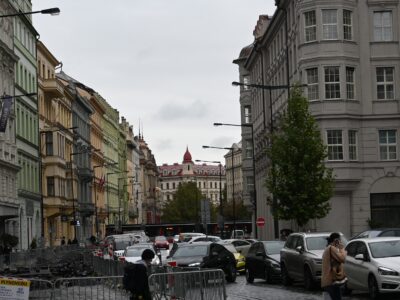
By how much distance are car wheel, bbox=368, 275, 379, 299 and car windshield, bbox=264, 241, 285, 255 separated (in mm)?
10431

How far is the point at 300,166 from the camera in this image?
164ft

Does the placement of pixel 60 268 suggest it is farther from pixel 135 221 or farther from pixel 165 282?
pixel 135 221

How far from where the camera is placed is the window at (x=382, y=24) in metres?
58.2

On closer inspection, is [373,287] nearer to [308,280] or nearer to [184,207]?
[308,280]

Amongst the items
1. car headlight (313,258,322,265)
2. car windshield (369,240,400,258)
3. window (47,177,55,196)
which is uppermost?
window (47,177,55,196)

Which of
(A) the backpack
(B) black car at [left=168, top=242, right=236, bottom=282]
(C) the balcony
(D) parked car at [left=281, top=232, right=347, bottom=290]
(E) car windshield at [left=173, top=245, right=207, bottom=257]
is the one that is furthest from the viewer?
(C) the balcony

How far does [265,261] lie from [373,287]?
1049cm

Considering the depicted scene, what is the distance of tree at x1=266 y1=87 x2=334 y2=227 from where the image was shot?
49812mm

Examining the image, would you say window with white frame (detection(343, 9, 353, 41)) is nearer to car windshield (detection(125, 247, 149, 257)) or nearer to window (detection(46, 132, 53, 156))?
car windshield (detection(125, 247, 149, 257))

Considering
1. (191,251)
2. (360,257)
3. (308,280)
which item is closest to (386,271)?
(360,257)

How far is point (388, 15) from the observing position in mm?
58219

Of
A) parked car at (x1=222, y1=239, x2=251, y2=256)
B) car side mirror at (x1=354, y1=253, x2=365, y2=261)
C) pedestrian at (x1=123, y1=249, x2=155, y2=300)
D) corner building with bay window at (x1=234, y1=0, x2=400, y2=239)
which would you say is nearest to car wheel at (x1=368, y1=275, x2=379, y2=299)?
car side mirror at (x1=354, y1=253, x2=365, y2=261)

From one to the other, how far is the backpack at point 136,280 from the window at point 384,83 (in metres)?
43.7

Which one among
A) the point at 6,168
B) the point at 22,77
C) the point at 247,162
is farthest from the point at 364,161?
the point at 247,162
